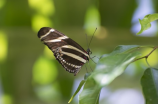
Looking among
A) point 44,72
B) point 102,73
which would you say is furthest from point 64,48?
point 44,72

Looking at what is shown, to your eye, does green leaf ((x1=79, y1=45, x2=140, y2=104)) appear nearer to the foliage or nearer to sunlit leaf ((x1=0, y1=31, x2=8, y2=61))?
the foliage

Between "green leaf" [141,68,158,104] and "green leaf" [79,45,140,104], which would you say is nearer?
"green leaf" [79,45,140,104]


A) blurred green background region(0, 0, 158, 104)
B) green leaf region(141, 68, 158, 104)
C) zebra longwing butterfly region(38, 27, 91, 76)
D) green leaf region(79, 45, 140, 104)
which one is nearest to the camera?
green leaf region(79, 45, 140, 104)

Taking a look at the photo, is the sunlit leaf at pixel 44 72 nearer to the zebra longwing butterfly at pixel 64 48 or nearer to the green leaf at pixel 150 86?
the zebra longwing butterfly at pixel 64 48

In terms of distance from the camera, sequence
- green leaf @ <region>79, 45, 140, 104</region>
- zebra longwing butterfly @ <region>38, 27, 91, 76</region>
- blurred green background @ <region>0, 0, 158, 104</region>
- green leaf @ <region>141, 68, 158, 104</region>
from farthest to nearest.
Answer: blurred green background @ <region>0, 0, 158, 104</region> < zebra longwing butterfly @ <region>38, 27, 91, 76</region> < green leaf @ <region>141, 68, 158, 104</region> < green leaf @ <region>79, 45, 140, 104</region>

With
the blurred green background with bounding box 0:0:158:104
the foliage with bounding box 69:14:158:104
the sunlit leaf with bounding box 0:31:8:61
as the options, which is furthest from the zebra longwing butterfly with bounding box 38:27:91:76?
the sunlit leaf with bounding box 0:31:8:61

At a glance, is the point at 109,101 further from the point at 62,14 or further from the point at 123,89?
the point at 62,14

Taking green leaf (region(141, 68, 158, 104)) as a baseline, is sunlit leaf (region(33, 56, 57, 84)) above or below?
below

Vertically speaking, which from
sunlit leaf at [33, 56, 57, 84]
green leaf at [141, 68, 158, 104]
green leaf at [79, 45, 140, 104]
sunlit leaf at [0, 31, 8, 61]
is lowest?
sunlit leaf at [33, 56, 57, 84]

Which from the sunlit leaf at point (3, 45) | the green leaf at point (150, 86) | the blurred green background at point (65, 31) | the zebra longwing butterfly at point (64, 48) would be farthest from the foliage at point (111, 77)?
the sunlit leaf at point (3, 45)
